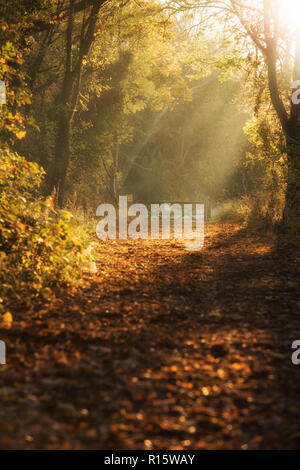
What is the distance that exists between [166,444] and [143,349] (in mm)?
1649

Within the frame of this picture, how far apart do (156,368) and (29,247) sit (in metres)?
3.08

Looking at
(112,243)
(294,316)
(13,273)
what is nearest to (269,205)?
(112,243)

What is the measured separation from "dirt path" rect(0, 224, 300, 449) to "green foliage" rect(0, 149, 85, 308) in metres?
0.46

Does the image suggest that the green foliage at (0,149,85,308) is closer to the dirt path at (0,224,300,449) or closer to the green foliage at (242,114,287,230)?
the dirt path at (0,224,300,449)

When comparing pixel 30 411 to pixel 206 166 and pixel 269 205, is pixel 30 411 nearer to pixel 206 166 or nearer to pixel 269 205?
pixel 269 205

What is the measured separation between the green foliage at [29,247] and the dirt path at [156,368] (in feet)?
1.52

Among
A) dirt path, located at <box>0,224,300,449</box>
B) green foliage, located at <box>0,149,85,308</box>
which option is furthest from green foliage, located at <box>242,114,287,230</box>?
green foliage, located at <box>0,149,85,308</box>

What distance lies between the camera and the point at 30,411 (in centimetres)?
346

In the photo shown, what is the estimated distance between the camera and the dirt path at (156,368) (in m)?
3.29

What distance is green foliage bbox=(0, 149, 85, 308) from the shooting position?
240 inches

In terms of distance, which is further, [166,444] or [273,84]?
[273,84]

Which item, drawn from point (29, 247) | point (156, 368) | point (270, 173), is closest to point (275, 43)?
point (270, 173)

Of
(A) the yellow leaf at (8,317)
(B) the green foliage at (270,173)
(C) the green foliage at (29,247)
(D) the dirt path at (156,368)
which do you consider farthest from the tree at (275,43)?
(A) the yellow leaf at (8,317)

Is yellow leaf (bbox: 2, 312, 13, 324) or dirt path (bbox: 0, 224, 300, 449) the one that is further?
yellow leaf (bbox: 2, 312, 13, 324)
